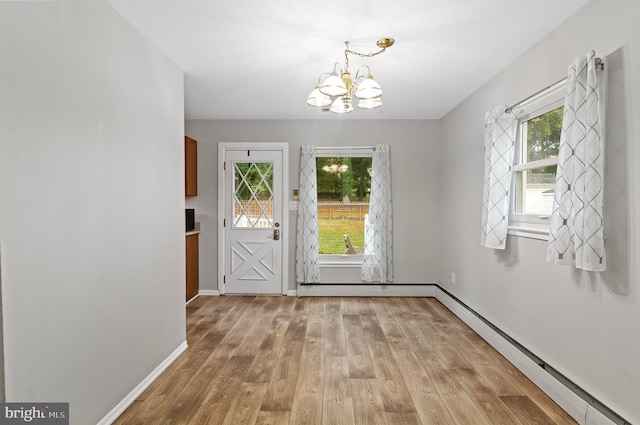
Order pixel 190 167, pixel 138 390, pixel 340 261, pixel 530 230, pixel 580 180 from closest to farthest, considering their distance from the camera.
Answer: pixel 580 180, pixel 138 390, pixel 530 230, pixel 190 167, pixel 340 261

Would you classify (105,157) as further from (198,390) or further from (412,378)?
(412,378)

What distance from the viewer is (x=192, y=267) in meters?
4.71

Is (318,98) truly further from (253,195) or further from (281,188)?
(253,195)

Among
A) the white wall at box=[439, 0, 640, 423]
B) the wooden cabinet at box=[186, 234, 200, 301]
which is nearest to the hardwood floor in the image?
the white wall at box=[439, 0, 640, 423]

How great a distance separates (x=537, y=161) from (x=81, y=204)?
3069 millimetres

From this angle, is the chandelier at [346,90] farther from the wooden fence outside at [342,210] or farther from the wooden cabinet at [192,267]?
the wooden cabinet at [192,267]

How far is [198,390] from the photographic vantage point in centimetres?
239

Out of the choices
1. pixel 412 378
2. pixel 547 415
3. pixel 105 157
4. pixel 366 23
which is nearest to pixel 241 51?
pixel 366 23

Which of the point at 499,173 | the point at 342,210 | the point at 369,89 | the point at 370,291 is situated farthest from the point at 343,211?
the point at 369,89

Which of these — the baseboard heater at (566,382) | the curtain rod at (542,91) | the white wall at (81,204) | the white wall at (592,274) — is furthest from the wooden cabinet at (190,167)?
the baseboard heater at (566,382)

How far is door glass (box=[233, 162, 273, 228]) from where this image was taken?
194 inches

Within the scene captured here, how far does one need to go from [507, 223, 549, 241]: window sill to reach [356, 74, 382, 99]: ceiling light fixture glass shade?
155 cm

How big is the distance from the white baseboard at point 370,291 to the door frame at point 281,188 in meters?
0.44

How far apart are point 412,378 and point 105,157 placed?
2.52 metres
